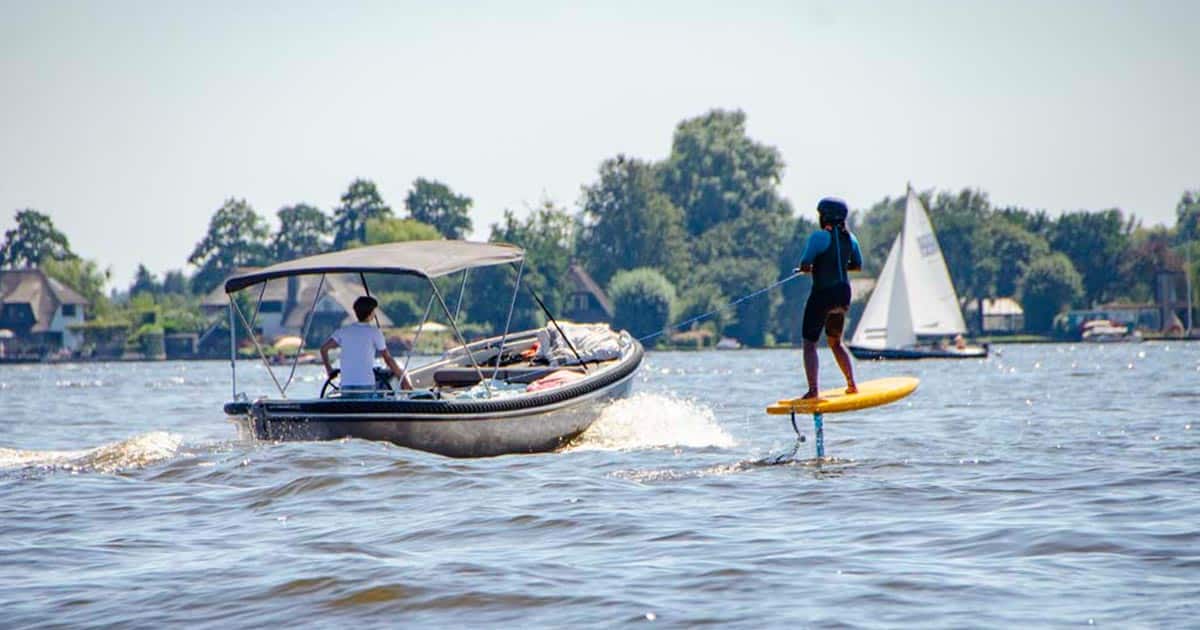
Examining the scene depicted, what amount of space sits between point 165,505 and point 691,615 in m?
6.46

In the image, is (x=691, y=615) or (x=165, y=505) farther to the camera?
(x=165, y=505)

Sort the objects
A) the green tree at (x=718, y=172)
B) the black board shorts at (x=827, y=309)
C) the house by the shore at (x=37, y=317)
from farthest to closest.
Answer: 1. the green tree at (x=718, y=172)
2. the house by the shore at (x=37, y=317)
3. the black board shorts at (x=827, y=309)

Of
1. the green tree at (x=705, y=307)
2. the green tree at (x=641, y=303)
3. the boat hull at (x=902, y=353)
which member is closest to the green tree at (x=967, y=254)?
the green tree at (x=705, y=307)

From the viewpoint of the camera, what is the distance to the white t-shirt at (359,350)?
16281mm

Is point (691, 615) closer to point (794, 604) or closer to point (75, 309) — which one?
point (794, 604)

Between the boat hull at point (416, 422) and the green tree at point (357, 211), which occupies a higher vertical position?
the green tree at point (357, 211)

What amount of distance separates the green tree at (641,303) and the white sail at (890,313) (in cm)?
4070

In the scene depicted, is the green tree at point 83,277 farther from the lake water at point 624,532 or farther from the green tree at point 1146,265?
the lake water at point 624,532

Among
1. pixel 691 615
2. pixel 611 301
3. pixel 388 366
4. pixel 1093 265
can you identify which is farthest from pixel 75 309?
pixel 691 615

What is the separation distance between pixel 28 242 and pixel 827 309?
5903 inches

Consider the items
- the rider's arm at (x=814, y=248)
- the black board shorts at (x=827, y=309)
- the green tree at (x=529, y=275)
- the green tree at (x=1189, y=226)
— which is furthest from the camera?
the green tree at (x=1189, y=226)

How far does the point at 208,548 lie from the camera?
1112cm

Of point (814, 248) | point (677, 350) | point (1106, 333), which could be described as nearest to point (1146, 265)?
point (1106, 333)

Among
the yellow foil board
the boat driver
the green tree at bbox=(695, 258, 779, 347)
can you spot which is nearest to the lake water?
the yellow foil board
